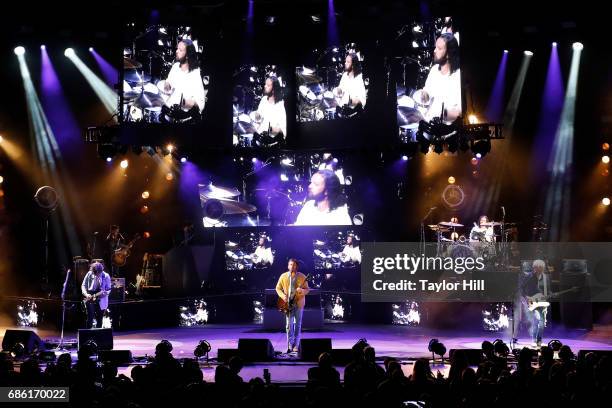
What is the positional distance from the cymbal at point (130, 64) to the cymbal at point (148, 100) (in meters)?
0.80

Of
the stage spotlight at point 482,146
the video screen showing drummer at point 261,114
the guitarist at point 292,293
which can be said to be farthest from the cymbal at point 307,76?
the guitarist at point 292,293

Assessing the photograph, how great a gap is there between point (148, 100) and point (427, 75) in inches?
291

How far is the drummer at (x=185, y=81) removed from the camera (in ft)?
61.1

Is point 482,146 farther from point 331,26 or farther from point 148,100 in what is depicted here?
point 148,100

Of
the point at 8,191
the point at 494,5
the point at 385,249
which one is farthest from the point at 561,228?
the point at 8,191

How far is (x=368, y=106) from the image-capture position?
18.3 m

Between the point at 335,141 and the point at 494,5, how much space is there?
545 cm

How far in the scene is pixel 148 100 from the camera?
18.4 m

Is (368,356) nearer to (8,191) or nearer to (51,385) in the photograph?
(51,385)

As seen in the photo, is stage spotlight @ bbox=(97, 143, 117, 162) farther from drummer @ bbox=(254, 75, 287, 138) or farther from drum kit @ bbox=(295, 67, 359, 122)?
drum kit @ bbox=(295, 67, 359, 122)

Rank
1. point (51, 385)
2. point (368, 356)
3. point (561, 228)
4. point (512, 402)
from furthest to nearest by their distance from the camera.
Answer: point (561, 228) < point (368, 356) < point (51, 385) < point (512, 402)

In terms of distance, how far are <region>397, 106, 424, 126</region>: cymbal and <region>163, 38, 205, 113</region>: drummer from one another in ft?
17.8

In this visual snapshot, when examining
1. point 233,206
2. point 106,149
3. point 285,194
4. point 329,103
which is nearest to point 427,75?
point 329,103

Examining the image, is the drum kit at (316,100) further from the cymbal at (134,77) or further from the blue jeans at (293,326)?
the blue jeans at (293,326)
